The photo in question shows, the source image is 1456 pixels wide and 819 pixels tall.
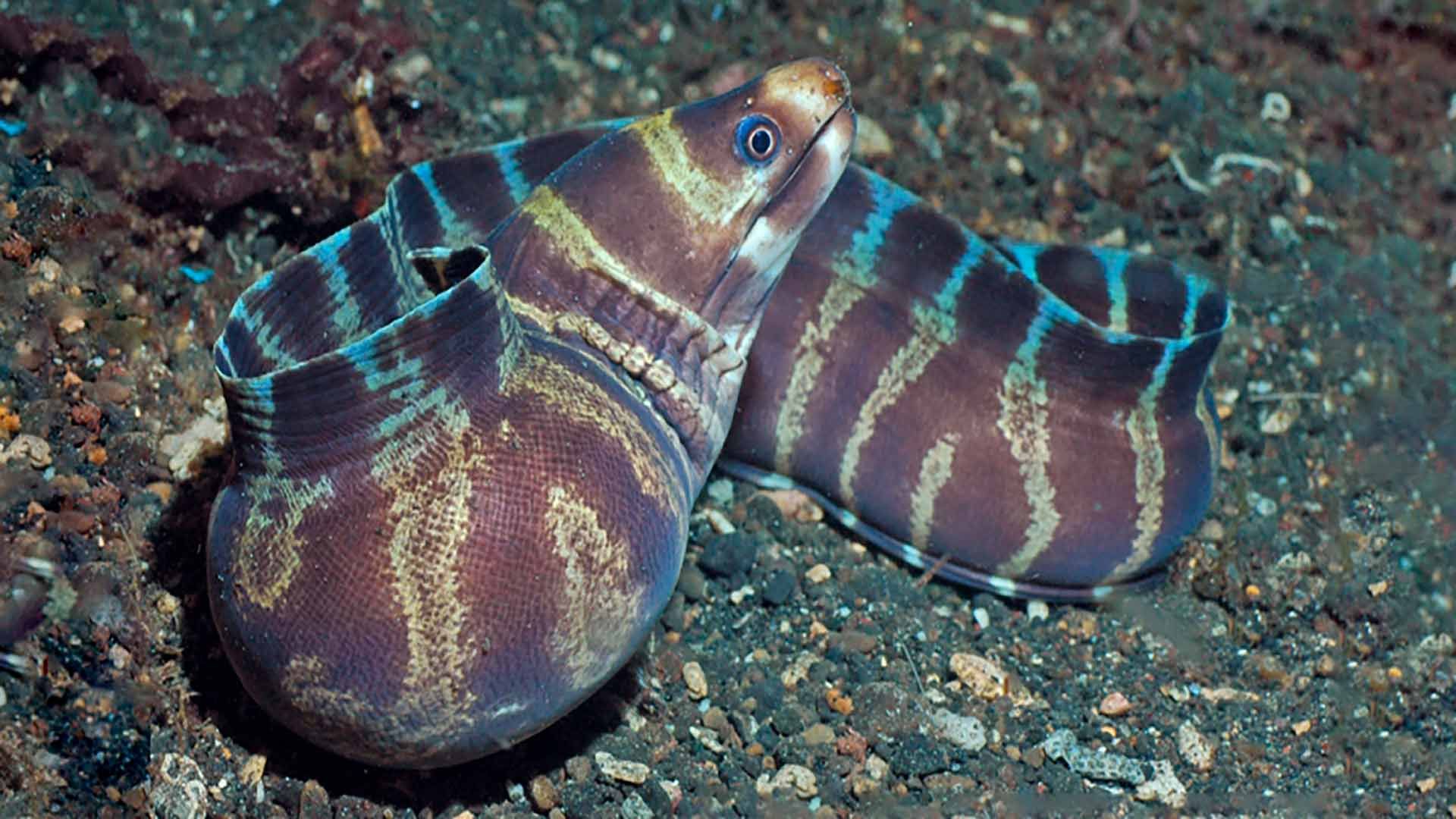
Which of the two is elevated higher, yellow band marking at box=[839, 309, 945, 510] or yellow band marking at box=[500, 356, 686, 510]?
yellow band marking at box=[500, 356, 686, 510]

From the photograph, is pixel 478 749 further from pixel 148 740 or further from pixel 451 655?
pixel 148 740

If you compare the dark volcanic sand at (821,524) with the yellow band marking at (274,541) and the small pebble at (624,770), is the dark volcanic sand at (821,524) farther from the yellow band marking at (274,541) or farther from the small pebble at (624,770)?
the yellow band marking at (274,541)

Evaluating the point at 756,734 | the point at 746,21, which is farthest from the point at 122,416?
the point at 746,21

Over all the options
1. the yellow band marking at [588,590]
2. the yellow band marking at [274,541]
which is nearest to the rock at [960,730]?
the yellow band marking at [588,590]

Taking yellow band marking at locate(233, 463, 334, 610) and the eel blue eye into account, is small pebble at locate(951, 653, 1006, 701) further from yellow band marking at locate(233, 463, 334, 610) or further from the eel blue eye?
yellow band marking at locate(233, 463, 334, 610)

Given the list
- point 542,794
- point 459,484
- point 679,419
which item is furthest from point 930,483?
point 459,484

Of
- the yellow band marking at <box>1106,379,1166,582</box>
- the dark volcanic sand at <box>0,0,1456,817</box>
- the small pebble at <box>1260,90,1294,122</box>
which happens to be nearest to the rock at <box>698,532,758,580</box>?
the dark volcanic sand at <box>0,0,1456,817</box>

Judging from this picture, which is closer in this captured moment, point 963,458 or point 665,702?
point 665,702
